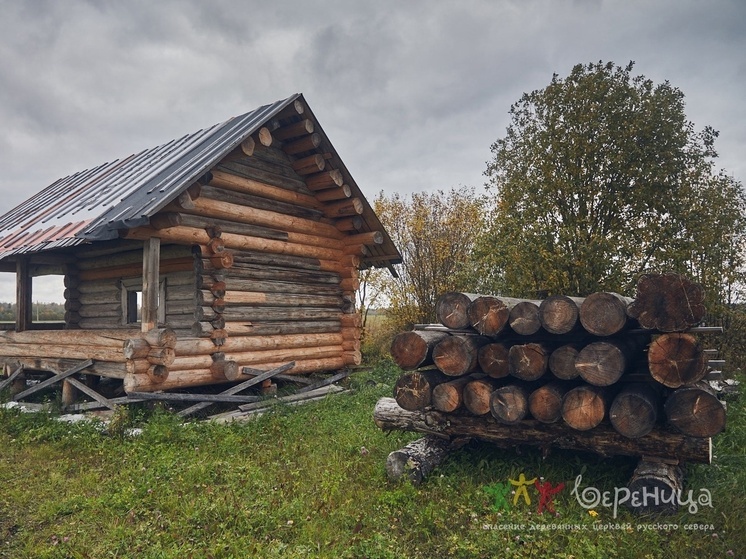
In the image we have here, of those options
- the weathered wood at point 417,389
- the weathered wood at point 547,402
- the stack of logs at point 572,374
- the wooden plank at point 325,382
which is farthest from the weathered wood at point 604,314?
the wooden plank at point 325,382

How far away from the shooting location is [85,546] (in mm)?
4555

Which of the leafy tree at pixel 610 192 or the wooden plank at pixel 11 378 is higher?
the leafy tree at pixel 610 192

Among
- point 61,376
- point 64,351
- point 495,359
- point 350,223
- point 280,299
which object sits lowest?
point 61,376

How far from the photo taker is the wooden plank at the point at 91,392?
888 centimetres

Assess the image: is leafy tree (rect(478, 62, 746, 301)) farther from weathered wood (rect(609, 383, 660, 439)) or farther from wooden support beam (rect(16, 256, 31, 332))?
wooden support beam (rect(16, 256, 31, 332))

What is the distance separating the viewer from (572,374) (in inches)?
215

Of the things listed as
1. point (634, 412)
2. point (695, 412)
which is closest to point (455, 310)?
point (634, 412)

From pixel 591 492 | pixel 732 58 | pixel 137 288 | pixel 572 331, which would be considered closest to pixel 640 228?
pixel 732 58

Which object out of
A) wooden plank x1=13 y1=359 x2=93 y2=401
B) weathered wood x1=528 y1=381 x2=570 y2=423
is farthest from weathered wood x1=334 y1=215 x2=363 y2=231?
weathered wood x1=528 y1=381 x2=570 y2=423

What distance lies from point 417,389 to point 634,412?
2.37 metres

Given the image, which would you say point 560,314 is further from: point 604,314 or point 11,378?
point 11,378

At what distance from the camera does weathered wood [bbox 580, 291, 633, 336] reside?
5.18 metres

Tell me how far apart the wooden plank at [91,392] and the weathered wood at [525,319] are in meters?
6.78

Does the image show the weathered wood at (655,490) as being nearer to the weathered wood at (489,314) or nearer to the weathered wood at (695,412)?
the weathered wood at (695,412)
